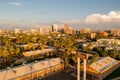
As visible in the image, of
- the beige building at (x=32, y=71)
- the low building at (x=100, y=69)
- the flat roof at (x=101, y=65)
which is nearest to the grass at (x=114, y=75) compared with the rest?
the low building at (x=100, y=69)

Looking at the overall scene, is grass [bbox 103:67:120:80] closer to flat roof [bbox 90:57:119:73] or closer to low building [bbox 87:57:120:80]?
low building [bbox 87:57:120:80]

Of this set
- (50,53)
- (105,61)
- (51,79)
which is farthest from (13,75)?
(50,53)

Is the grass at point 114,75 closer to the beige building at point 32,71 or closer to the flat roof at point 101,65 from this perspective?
the flat roof at point 101,65

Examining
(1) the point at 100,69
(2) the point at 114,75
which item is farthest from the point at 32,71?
(2) the point at 114,75

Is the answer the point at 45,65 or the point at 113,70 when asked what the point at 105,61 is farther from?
the point at 45,65

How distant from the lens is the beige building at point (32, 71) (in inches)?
1163

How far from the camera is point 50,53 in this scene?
60.8 metres

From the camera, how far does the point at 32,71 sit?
→ 32.5m

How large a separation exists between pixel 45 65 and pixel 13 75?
906 centimetres

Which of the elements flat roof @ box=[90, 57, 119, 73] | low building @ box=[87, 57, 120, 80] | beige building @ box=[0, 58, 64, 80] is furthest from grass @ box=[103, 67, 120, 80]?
beige building @ box=[0, 58, 64, 80]

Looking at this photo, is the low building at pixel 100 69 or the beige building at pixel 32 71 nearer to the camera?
the beige building at pixel 32 71

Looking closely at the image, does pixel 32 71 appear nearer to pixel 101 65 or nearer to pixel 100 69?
pixel 100 69

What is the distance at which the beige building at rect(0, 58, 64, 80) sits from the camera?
29.5 m

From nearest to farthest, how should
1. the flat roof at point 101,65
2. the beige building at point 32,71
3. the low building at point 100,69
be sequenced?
the beige building at point 32,71 < the low building at point 100,69 < the flat roof at point 101,65
